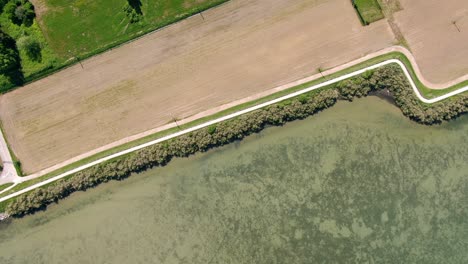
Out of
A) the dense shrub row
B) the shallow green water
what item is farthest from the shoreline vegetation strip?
the shallow green water

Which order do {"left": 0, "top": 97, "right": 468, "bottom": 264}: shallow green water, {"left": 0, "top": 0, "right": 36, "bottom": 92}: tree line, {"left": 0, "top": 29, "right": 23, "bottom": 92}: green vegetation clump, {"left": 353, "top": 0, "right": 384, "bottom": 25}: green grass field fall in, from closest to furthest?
{"left": 0, "top": 97, "right": 468, "bottom": 264}: shallow green water < {"left": 0, "top": 29, "right": 23, "bottom": 92}: green vegetation clump < {"left": 0, "top": 0, "right": 36, "bottom": 92}: tree line < {"left": 353, "top": 0, "right": 384, "bottom": 25}: green grass field

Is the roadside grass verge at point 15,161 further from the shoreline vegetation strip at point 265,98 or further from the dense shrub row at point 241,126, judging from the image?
the dense shrub row at point 241,126

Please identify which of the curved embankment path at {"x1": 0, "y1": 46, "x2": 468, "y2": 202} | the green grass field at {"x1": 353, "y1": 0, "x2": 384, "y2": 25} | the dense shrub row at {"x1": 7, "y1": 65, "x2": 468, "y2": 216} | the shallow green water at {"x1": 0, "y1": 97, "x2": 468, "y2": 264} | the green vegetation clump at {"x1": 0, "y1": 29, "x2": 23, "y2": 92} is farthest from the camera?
the green grass field at {"x1": 353, "y1": 0, "x2": 384, "y2": 25}

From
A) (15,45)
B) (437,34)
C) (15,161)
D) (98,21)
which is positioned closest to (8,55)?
(15,45)

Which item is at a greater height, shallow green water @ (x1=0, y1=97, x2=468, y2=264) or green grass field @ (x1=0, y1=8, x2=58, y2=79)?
green grass field @ (x1=0, y1=8, x2=58, y2=79)

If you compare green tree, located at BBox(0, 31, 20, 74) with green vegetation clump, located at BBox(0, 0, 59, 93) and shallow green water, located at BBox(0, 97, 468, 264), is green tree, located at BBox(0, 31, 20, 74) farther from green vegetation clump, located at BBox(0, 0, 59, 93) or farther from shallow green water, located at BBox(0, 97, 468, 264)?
shallow green water, located at BBox(0, 97, 468, 264)

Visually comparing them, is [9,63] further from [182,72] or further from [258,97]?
[258,97]

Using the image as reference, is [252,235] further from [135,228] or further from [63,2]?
[63,2]

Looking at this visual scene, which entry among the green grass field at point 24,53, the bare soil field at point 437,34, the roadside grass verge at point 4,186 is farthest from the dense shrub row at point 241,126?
the green grass field at point 24,53
